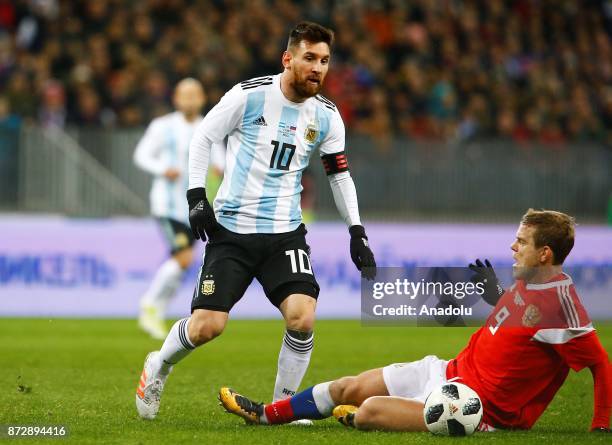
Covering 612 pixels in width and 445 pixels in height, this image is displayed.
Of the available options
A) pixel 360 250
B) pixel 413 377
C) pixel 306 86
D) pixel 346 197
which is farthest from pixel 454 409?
pixel 306 86

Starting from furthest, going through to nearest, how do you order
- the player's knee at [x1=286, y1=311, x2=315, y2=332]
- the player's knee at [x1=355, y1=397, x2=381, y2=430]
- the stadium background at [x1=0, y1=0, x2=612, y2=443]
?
the stadium background at [x1=0, y1=0, x2=612, y2=443]
the player's knee at [x1=286, y1=311, x2=315, y2=332]
the player's knee at [x1=355, y1=397, x2=381, y2=430]

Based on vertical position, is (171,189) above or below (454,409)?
above

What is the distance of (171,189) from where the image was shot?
12.0 metres

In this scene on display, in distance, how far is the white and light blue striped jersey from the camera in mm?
6926

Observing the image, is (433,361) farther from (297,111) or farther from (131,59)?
(131,59)

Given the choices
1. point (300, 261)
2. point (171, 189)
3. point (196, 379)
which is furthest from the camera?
point (171, 189)

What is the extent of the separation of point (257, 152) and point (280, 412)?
4.98 ft

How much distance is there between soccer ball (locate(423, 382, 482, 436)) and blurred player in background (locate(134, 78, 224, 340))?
5944 millimetres

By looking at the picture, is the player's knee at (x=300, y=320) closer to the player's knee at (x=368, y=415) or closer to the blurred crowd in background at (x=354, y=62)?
the player's knee at (x=368, y=415)

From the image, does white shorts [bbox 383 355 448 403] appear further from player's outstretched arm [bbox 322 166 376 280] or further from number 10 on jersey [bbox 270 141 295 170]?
number 10 on jersey [bbox 270 141 295 170]

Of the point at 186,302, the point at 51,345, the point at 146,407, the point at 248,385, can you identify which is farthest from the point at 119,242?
the point at 146,407

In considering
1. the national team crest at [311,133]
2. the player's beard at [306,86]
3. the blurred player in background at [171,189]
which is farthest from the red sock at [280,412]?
the blurred player in background at [171,189]

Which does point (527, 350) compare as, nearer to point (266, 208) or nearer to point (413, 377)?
point (413, 377)

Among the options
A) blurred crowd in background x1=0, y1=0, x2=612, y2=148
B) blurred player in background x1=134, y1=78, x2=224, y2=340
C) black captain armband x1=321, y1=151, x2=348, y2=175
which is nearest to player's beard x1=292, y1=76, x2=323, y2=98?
black captain armband x1=321, y1=151, x2=348, y2=175
